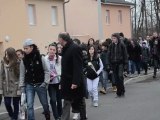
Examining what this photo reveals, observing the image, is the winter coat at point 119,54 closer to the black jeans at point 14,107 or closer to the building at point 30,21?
the black jeans at point 14,107

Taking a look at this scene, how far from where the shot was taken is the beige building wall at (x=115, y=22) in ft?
155

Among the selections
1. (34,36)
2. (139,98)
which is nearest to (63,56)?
(139,98)

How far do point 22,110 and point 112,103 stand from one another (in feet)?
10.4

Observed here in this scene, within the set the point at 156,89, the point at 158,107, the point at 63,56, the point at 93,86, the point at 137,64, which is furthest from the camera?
the point at 137,64

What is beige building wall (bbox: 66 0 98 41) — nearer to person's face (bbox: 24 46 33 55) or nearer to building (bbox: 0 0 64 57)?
building (bbox: 0 0 64 57)

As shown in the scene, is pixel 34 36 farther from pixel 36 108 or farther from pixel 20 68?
pixel 20 68

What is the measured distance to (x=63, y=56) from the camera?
943 centimetres

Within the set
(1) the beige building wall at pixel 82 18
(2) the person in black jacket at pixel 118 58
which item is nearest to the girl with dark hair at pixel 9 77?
(2) the person in black jacket at pixel 118 58

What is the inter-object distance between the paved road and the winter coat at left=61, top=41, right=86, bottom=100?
6.18ft

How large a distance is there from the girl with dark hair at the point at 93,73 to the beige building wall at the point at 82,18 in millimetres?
27682

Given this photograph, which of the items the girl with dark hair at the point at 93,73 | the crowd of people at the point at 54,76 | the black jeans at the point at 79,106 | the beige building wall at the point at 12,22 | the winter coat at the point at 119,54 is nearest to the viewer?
the crowd of people at the point at 54,76

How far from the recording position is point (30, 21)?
33062mm

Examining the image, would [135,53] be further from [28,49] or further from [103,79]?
[28,49]

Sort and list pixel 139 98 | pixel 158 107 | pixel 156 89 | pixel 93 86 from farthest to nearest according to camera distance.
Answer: pixel 156 89 < pixel 139 98 < pixel 93 86 < pixel 158 107
